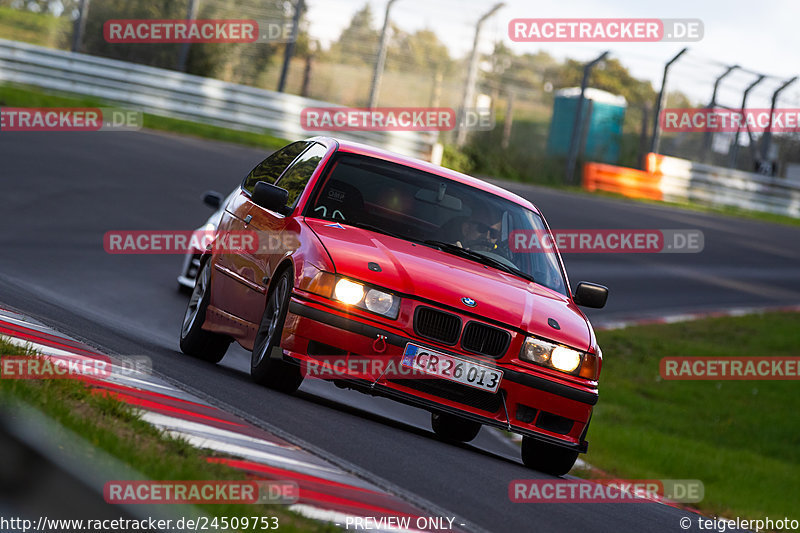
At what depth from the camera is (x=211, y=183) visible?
61.1 ft

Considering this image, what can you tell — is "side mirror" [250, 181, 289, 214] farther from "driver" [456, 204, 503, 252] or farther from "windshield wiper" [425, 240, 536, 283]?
"driver" [456, 204, 503, 252]

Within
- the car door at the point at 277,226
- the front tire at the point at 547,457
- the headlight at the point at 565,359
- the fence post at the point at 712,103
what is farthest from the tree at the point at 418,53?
the headlight at the point at 565,359

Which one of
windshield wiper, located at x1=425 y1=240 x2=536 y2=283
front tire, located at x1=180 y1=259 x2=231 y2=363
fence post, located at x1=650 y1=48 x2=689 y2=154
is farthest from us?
fence post, located at x1=650 y1=48 x2=689 y2=154

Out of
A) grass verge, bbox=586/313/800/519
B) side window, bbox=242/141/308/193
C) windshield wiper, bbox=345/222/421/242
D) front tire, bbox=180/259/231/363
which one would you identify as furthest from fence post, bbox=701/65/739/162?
windshield wiper, bbox=345/222/421/242

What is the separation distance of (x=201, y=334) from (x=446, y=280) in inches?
90.1

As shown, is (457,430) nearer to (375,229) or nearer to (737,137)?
(375,229)

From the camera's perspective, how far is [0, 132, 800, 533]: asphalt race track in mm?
5660

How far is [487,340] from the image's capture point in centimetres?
656

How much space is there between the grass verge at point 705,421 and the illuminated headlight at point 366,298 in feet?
10.8

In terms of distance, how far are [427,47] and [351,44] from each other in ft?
5.75

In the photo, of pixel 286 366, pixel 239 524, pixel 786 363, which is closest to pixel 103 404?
pixel 239 524

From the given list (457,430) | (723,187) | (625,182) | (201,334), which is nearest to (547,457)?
(457,430)

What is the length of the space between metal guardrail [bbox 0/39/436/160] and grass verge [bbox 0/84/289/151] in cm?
22

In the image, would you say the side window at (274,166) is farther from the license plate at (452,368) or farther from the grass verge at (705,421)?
the grass verge at (705,421)
